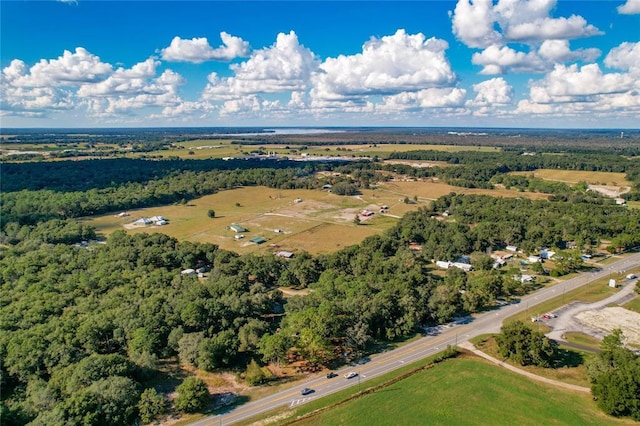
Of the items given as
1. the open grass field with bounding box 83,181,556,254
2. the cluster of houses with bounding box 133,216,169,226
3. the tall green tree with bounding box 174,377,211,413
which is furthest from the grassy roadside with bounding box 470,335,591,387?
the cluster of houses with bounding box 133,216,169,226

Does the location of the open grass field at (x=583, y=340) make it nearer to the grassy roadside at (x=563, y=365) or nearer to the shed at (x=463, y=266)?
the grassy roadside at (x=563, y=365)

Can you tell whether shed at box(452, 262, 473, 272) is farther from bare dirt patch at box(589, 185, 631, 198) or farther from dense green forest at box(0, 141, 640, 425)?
bare dirt patch at box(589, 185, 631, 198)

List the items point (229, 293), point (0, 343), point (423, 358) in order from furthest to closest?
point (229, 293) < point (423, 358) < point (0, 343)

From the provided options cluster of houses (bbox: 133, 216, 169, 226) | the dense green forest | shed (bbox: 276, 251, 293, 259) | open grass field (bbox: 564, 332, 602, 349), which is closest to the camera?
the dense green forest

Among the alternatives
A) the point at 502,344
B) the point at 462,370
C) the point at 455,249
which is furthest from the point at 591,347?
the point at 455,249

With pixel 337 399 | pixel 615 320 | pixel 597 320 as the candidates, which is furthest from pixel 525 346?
pixel 337 399

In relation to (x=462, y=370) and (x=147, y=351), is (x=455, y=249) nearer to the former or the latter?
(x=462, y=370)
